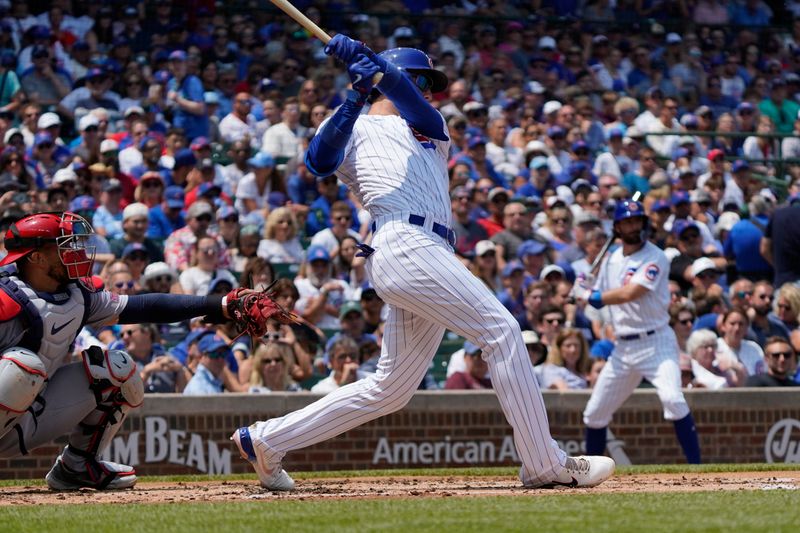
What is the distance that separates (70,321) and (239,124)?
26.6 feet

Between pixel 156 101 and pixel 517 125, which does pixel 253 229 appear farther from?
pixel 517 125

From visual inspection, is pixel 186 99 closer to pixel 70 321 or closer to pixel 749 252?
pixel 749 252

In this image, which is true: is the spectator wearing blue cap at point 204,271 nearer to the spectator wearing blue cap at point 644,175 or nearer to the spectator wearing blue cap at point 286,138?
the spectator wearing blue cap at point 286,138

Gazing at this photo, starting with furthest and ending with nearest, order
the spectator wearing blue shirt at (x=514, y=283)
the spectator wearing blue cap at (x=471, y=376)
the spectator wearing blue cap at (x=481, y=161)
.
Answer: the spectator wearing blue cap at (x=481, y=161) → the spectator wearing blue shirt at (x=514, y=283) → the spectator wearing blue cap at (x=471, y=376)

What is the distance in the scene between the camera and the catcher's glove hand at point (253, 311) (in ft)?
20.3

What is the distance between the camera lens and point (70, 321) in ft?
20.1

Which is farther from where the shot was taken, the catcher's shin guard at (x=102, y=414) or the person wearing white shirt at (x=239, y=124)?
the person wearing white shirt at (x=239, y=124)

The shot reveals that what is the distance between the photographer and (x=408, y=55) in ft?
20.3

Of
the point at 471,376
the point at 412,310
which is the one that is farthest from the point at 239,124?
the point at 412,310

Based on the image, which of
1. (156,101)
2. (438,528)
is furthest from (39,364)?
(156,101)


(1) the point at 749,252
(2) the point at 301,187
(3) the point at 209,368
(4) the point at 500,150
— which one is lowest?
(3) the point at 209,368

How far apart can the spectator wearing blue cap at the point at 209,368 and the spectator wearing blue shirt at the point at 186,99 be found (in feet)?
14.5

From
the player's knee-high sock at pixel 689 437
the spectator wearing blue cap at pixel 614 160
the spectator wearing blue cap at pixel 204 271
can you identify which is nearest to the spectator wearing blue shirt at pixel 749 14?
the spectator wearing blue cap at pixel 614 160

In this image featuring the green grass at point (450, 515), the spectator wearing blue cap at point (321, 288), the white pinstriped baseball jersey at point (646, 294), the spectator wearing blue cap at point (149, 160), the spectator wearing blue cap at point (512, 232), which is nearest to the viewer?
the green grass at point (450, 515)
